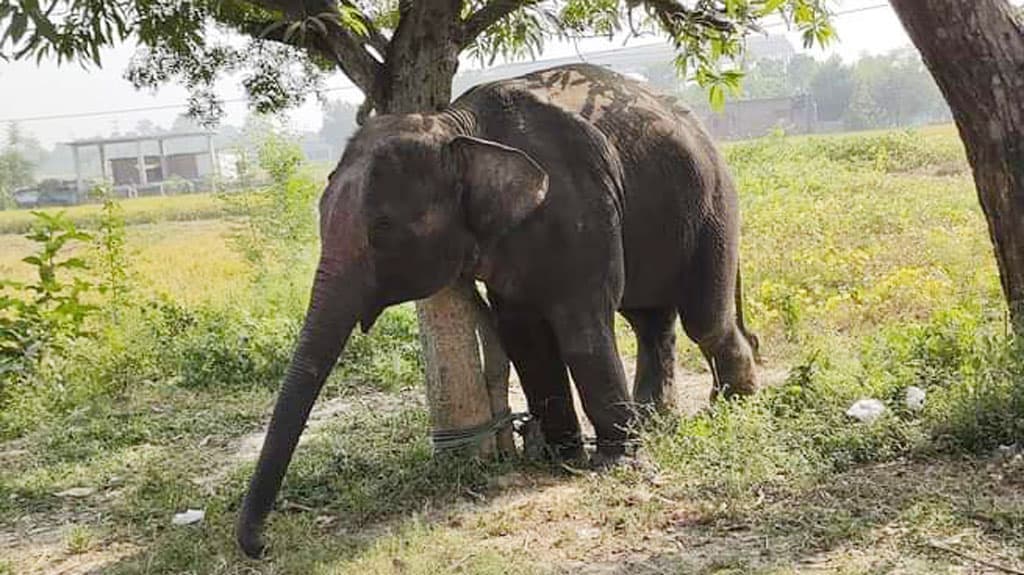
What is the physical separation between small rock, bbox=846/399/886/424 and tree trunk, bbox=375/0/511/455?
1664 mm

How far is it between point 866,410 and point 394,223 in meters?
2.32

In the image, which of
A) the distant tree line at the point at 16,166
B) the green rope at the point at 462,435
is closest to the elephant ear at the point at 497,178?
the green rope at the point at 462,435

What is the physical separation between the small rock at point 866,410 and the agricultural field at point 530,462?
6cm

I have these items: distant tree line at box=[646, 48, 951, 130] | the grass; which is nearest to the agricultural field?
the grass

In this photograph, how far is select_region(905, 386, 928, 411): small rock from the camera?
4.89 m

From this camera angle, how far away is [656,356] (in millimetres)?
5965

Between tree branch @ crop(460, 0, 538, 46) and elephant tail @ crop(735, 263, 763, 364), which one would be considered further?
elephant tail @ crop(735, 263, 763, 364)

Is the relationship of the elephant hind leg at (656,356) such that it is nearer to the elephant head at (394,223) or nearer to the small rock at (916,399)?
the small rock at (916,399)

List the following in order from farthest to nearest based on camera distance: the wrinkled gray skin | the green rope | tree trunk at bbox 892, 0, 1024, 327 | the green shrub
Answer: the green shrub → the green rope → tree trunk at bbox 892, 0, 1024, 327 → the wrinkled gray skin

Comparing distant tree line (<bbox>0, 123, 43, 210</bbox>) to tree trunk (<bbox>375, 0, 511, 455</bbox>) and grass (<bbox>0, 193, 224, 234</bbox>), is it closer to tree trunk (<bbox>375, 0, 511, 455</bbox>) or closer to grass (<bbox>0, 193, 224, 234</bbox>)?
grass (<bbox>0, 193, 224, 234</bbox>)

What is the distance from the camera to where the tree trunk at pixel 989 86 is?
4832 mm

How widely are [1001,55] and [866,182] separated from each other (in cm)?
1147

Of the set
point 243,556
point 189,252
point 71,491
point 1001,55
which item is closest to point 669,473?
point 243,556

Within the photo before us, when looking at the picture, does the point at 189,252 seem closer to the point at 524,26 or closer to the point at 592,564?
the point at 524,26
